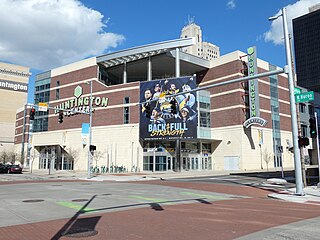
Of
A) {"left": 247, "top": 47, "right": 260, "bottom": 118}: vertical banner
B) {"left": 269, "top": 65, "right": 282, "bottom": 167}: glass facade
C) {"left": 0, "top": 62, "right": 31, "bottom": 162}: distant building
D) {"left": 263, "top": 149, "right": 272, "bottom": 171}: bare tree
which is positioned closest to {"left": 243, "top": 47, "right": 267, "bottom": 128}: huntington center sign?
{"left": 247, "top": 47, "right": 260, "bottom": 118}: vertical banner

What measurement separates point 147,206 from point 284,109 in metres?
55.0

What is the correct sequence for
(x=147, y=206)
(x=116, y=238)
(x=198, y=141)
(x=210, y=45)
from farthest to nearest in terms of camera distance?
(x=210, y=45) < (x=198, y=141) < (x=147, y=206) < (x=116, y=238)

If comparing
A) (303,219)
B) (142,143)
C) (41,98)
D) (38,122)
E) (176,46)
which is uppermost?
(176,46)

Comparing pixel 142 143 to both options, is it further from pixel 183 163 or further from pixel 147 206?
pixel 147 206

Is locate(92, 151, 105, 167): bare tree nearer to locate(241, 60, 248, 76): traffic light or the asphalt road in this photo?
→ locate(241, 60, 248, 76): traffic light

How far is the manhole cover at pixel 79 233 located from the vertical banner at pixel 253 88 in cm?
4478

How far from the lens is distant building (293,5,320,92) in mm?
36656

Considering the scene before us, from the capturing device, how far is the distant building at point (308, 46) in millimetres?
36656

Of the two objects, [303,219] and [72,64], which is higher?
[72,64]

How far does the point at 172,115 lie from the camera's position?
4669 centimetres

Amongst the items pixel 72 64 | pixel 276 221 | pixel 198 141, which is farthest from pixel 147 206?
pixel 72 64

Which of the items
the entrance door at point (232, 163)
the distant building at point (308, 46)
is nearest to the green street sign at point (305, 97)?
the distant building at point (308, 46)

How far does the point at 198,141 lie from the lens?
51.5m

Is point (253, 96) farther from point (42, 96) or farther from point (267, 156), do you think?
point (42, 96)
